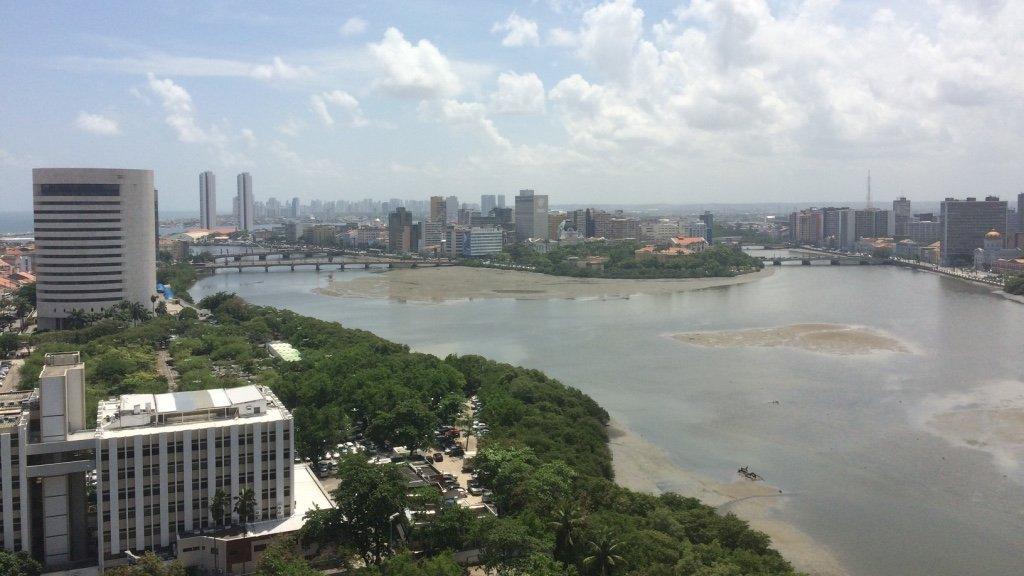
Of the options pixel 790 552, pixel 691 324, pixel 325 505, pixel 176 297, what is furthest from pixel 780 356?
pixel 176 297

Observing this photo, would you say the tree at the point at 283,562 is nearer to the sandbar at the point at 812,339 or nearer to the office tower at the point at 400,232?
the sandbar at the point at 812,339

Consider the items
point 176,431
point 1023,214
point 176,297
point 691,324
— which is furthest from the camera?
point 1023,214

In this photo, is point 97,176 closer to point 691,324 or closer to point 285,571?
point 691,324

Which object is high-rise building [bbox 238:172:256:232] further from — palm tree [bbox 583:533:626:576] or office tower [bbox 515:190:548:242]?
palm tree [bbox 583:533:626:576]

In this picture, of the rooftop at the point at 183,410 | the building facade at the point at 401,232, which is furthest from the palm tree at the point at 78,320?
the building facade at the point at 401,232

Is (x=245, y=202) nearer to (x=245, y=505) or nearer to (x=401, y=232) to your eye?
(x=401, y=232)

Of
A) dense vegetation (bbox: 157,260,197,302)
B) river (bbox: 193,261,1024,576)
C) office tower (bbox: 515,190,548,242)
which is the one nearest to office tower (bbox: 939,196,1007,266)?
river (bbox: 193,261,1024,576)
